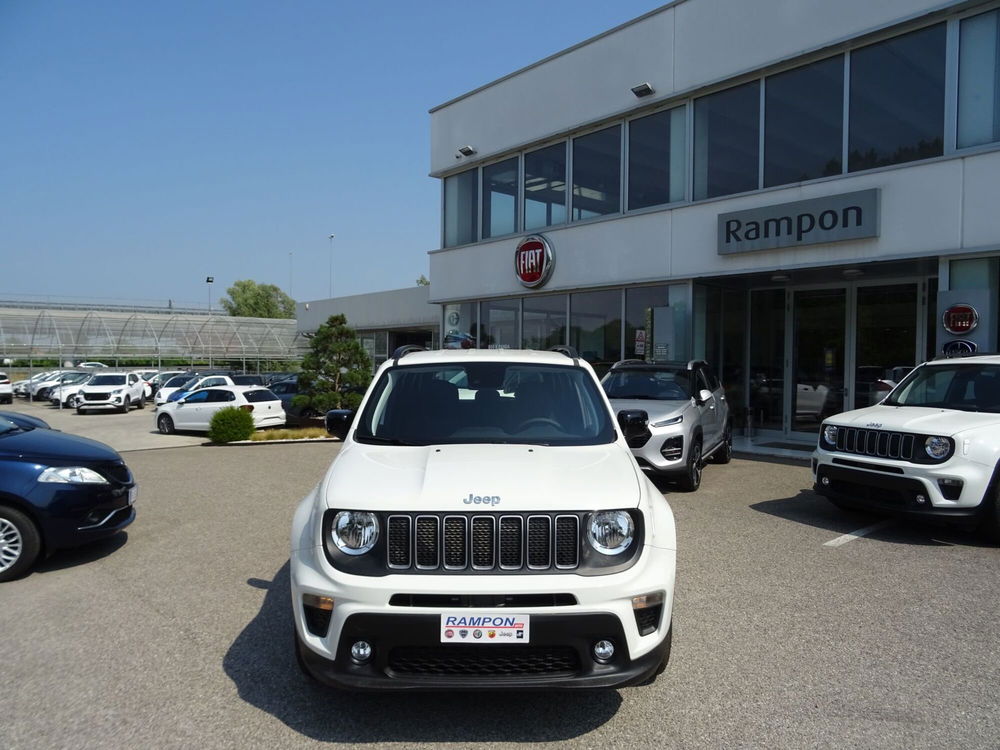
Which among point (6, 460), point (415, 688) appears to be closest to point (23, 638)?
point (6, 460)

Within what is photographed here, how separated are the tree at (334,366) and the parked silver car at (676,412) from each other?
979cm

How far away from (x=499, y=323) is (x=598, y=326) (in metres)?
3.52

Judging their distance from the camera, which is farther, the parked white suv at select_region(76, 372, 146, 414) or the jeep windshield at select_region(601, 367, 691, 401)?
the parked white suv at select_region(76, 372, 146, 414)

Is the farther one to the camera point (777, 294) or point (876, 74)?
point (777, 294)

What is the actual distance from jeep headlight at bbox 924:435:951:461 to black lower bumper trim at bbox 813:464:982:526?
0.30 metres

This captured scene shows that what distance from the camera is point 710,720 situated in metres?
3.44

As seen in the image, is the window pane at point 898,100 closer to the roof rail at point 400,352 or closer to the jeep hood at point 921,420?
the jeep hood at point 921,420

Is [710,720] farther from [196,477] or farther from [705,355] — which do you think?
[705,355]

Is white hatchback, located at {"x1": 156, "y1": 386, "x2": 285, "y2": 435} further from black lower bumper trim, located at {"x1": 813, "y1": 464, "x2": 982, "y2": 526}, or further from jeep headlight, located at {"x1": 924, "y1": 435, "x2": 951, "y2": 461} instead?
jeep headlight, located at {"x1": 924, "y1": 435, "x2": 951, "y2": 461}

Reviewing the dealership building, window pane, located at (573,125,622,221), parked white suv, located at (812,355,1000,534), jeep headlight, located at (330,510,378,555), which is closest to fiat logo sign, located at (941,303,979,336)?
the dealership building

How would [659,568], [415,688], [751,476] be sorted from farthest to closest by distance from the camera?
[751,476]
[659,568]
[415,688]

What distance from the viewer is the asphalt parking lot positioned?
3.35 metres

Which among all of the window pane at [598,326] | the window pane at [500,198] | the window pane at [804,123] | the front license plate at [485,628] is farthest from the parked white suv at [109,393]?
the front license plate at [485,628]

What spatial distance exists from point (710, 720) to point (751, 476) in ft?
25.9
